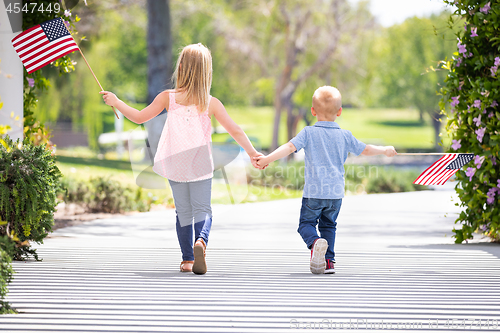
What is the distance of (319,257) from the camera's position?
17.1 feet

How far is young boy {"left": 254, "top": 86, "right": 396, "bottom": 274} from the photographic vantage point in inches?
210

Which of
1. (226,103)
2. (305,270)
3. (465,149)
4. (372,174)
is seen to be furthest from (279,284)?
(226,103)

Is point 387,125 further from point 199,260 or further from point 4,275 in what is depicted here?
point 4,275

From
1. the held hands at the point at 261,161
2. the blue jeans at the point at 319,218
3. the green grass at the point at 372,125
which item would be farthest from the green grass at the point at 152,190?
the green grass at the point at 372,125

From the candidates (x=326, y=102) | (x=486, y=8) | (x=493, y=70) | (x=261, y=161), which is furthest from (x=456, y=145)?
(x=261, y=161)

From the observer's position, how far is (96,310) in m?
3.81

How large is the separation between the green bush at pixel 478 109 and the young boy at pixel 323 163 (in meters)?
1.93

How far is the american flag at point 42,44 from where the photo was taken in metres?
5.95

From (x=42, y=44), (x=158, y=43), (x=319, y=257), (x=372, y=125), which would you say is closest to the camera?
(x=319, y=257)

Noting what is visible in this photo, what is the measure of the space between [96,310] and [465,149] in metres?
4.85

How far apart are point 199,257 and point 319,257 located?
1.00 metres

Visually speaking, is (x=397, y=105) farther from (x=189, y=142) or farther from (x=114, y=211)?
(x=189, y=142)

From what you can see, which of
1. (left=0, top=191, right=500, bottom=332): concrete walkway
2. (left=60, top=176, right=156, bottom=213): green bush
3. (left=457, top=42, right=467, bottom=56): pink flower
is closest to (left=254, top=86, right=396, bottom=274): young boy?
(left=0, top=191, right=500, bottom=332): concrete walkway

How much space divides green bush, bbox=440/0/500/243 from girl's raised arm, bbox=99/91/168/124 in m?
3.55
